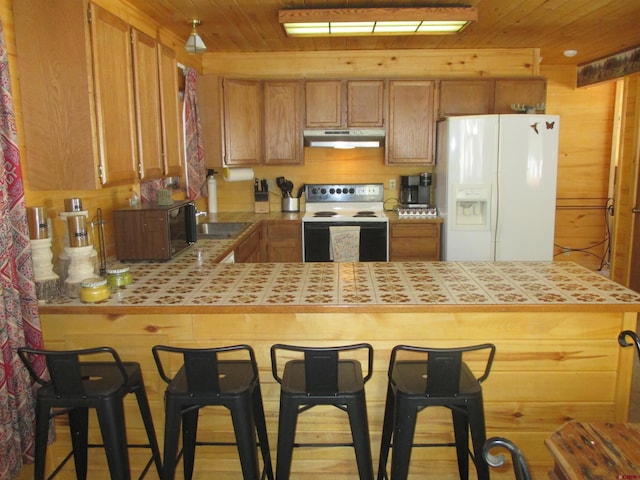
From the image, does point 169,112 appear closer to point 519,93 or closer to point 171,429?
point 171,429

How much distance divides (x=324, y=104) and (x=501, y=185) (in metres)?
1.62

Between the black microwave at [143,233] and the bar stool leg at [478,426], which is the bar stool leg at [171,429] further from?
the black microwave at [143,233]

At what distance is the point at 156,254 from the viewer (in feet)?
9.06

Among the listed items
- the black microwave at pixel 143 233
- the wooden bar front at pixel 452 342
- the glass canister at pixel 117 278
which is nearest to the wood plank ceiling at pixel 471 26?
the black microwave at pixel 143 233

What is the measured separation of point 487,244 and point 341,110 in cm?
166

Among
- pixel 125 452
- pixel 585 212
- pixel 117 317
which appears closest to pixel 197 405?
pixel 125 452

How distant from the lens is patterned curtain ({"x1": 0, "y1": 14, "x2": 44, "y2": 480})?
1.81 m

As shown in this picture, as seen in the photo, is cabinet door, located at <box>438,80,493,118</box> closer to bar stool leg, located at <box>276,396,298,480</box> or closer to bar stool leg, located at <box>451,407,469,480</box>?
bar stool leg, located at <box>451,407,469,480</box>

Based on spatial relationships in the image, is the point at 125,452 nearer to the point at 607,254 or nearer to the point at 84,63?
the point at 84,63

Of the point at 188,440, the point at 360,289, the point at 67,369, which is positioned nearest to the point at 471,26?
the point at 360,289

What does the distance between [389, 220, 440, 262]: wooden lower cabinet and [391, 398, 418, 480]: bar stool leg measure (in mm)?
2644

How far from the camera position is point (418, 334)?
2100 millimetres

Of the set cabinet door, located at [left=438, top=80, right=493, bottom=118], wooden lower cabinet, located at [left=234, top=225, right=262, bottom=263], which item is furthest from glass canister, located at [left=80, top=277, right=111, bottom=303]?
cabinet door, located at [left=438, top=80, right=493, bottom=118]

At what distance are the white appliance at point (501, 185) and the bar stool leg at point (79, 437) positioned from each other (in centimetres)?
294
